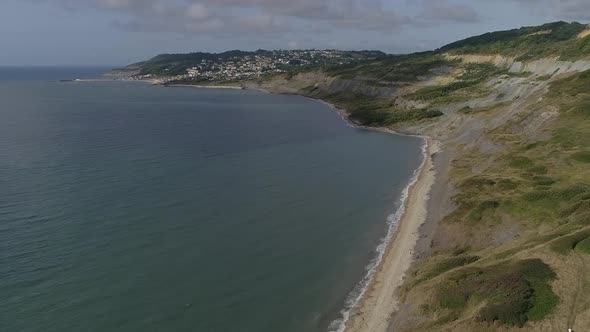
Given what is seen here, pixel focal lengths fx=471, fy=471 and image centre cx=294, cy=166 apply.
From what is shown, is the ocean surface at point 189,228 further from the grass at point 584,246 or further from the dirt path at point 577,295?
the grass at point 584,246

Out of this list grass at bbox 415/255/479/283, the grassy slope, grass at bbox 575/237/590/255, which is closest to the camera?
the grassy slope

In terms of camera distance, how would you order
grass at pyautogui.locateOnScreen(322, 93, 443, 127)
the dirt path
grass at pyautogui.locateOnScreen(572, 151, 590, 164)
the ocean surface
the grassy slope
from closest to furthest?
1. the dirt path
2. the grassy slope
3. the ocean surface
4. grass at pyautogui.locateOnScreen(572, 151, 590, 164)
5. grass at pyautogui.locateOnScreen(322, 93, 443, 127)

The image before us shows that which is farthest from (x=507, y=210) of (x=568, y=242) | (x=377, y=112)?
(x=377, y=112)

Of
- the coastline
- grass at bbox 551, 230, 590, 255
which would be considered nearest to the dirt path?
grass at bbox 551, 230, 590, 255

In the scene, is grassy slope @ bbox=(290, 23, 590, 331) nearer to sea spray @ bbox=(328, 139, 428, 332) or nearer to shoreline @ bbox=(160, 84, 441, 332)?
shoreline @ bbox=(160, 84, 441, 332)

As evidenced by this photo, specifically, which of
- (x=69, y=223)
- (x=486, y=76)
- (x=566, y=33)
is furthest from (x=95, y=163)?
(x=566, y=33)

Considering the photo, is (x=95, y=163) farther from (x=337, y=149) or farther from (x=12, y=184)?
(x=337, y=149)
